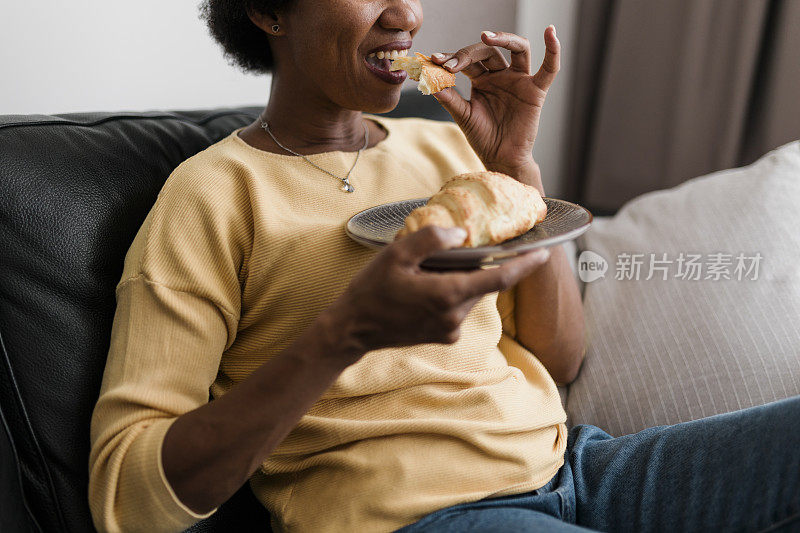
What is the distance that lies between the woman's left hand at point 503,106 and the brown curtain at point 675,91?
133cm

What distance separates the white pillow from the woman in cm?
12

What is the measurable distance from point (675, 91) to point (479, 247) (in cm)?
184

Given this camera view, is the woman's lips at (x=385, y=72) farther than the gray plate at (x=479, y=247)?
Yes

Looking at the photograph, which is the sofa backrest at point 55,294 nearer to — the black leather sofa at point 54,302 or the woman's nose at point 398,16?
the black leather sofa at point 54,302

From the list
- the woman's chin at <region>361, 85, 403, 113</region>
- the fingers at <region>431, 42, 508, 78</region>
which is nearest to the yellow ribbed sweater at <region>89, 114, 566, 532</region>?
the woman's chin at <region>361, 85, 403, 113</region>

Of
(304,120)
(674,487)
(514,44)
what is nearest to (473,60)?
(514,44)

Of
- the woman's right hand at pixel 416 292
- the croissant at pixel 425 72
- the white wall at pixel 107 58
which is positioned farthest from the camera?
the white wall at pixel 107 58

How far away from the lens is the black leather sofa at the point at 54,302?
86cm

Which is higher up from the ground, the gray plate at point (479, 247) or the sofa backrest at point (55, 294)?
the gray plate at point (479, 247)

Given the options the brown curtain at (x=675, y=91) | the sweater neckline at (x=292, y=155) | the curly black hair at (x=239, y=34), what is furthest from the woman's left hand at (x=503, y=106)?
the brown curtain at (x=675, y=91)

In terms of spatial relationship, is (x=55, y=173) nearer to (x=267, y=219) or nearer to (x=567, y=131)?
(x=267, y=219)

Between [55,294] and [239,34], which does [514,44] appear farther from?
[55,294]

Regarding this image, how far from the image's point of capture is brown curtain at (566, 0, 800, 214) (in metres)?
2.04

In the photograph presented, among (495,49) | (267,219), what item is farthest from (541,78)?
(267,219)
